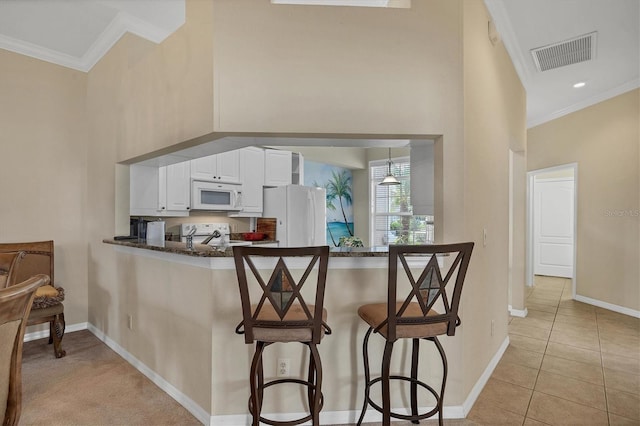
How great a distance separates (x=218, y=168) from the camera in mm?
4430

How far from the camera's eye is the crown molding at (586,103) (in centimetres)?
434

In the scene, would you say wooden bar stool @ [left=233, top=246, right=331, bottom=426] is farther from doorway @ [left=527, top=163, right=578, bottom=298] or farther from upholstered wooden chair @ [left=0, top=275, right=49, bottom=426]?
doorway @ [left=527, top=163, right=578, bottom=298]

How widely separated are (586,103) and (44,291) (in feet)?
22.2

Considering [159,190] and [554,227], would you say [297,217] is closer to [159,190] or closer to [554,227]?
[159,190]

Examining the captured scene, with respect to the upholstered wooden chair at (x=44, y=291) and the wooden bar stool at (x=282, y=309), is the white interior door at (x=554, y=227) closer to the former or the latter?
the wooden bar stool at (x=282, y=309)

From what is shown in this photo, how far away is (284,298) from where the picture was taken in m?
1.77

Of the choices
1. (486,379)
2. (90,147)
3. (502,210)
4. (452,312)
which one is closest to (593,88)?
(502,210)

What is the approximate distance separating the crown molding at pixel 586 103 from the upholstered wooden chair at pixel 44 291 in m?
6.66

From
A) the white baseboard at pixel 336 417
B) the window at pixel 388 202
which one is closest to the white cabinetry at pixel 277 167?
the window at pixel 388 202

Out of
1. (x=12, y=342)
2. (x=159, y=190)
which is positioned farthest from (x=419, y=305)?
(x=159, y=190)

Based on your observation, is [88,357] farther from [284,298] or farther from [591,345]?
[591,345]

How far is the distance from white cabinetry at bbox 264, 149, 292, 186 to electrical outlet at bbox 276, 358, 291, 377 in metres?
A: 3.16

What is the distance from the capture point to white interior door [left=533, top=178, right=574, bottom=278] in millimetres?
6965

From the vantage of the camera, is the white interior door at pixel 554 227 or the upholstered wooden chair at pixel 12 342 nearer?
the upholstered wooden chair at pixel 12 342
